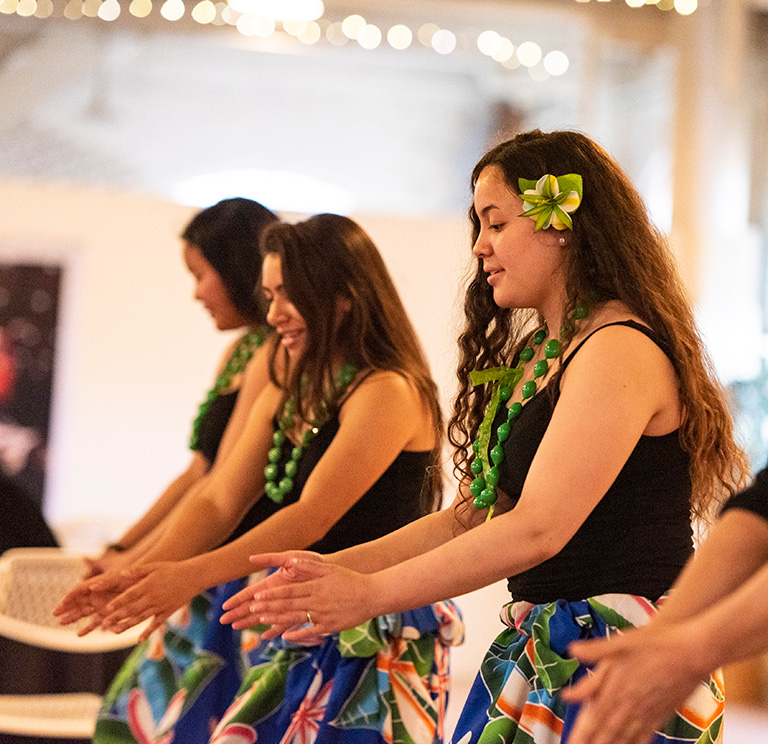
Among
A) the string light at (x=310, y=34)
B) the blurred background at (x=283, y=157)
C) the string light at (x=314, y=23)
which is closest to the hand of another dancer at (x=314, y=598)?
the blurred background at (x=283, y=157)

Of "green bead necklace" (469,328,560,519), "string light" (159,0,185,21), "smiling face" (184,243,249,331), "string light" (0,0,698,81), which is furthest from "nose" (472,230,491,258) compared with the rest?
"string light" (159,0,185,21)

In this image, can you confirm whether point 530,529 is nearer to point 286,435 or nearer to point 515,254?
point 515,254

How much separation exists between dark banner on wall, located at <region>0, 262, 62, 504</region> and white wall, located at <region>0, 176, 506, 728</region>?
0.16 feet

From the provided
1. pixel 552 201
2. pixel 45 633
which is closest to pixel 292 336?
pixel 552 201

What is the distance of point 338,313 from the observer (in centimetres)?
218

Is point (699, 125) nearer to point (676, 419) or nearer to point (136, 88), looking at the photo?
point (136, 88)

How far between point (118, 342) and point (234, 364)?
2.10m

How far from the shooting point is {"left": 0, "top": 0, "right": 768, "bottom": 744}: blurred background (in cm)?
473

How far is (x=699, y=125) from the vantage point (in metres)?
5.66

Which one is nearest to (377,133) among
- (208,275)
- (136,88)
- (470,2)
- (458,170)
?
(458,170)

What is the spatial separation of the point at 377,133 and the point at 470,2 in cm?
80

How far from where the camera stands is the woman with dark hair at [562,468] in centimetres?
136

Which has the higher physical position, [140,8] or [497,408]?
[140,8]

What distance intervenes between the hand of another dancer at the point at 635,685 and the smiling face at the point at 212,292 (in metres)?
1.81
